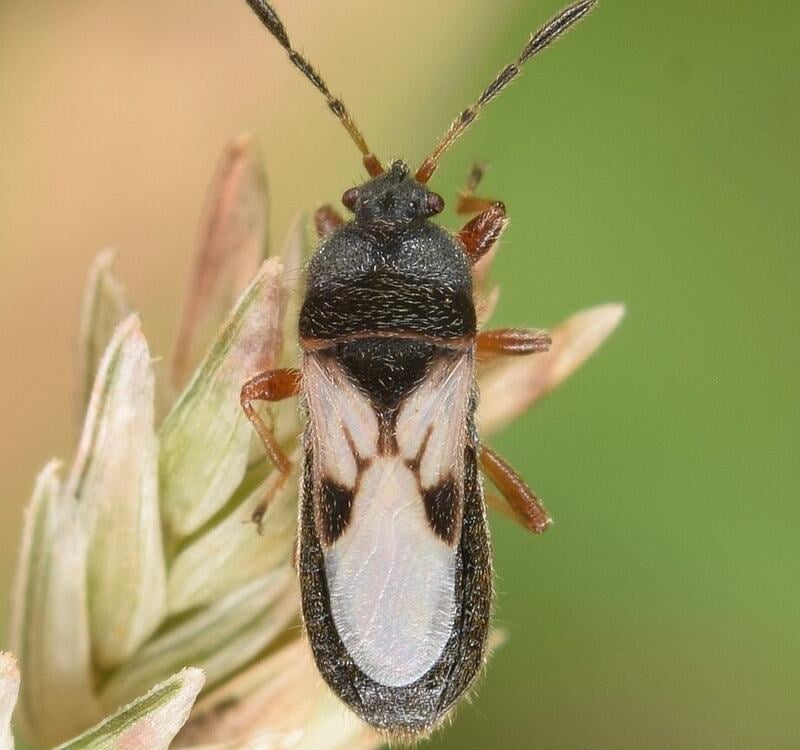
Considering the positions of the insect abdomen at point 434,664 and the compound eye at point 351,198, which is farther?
the compound eye at point 351,198

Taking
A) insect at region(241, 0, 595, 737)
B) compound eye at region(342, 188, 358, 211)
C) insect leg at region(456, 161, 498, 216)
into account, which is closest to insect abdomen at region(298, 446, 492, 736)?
insect at region(241, 0, 595, 737)

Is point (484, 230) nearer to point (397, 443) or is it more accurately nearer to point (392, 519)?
point (397, 443)

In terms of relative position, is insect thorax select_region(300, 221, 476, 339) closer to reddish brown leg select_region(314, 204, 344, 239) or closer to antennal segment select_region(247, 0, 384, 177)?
reddish brown leg select_region(314, 204, 344, 239)

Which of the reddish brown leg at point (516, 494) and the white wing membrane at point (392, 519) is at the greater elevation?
the white wing membrane at point (392, 519)

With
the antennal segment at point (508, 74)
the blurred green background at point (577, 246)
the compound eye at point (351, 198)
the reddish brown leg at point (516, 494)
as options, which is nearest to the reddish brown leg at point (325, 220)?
the compound eye at point (351, 198)

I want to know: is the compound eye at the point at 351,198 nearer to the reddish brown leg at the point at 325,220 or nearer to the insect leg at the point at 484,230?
the reddish brown leg at the point at 325,220

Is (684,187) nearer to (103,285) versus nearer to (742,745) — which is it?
(742,745)

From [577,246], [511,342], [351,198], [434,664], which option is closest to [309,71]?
[351,198]
